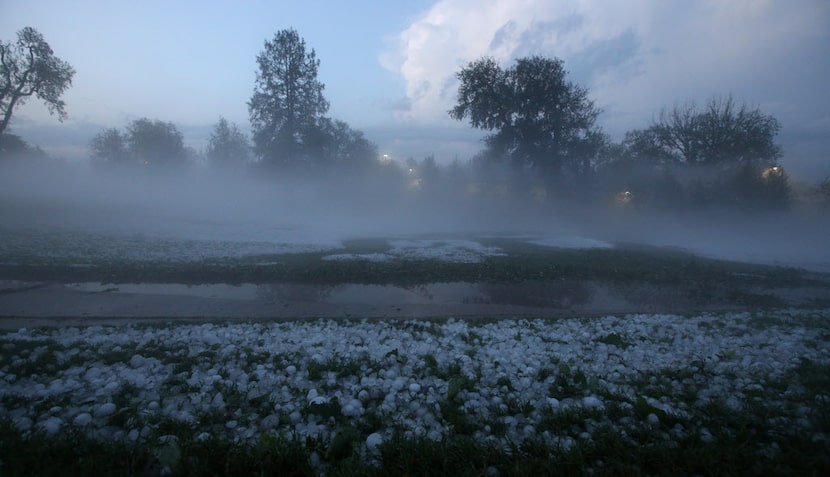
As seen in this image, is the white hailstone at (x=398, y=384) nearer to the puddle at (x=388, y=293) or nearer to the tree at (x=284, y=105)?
the puddle at (x=388, y=293)

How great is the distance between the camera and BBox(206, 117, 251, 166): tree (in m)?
91.6

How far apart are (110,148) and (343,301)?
107 meters

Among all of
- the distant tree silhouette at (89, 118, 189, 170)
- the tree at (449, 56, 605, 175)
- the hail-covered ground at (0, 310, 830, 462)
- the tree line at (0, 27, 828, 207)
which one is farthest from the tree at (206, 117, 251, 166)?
the hail-covered ground at (0, 310, 830, 462)

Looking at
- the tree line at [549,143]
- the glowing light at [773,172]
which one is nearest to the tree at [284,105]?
the tree line at [549,143]

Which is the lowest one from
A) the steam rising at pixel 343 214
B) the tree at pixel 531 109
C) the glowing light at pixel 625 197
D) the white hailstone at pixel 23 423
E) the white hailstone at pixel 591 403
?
the white hailstone at pixel 23 423

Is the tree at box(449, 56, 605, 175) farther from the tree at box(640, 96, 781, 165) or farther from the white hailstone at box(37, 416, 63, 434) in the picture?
the white hailstone at box(37, 416, 63, 434)

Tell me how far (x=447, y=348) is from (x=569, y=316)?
4808 mm

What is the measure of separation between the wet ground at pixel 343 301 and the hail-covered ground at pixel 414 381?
203 cm

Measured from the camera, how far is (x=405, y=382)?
5.57 meters

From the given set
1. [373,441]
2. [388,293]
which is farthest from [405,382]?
[388,293]

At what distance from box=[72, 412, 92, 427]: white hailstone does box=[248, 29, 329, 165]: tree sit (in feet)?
161

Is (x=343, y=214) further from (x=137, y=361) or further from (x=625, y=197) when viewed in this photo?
(x=137, y=361)

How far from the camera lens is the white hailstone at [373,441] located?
12.8 feet

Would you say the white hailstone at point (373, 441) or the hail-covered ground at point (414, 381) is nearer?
the white hailstone at point (373, 441)
